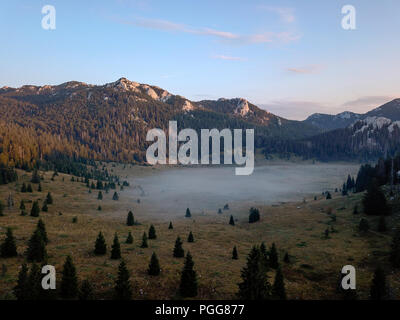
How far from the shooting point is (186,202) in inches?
4481

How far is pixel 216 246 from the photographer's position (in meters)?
48.4

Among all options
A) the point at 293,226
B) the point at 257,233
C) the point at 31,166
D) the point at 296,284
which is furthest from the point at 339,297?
the point at 31,166

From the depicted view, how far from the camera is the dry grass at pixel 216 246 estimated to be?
28.5m

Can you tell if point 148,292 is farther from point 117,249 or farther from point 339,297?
point 339,297

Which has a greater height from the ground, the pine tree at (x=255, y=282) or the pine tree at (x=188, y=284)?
the pine tree at (x=255, y=282)

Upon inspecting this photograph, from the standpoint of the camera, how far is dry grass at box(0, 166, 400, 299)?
28.5 m

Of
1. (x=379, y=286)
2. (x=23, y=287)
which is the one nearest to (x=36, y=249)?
(x=23, y=287)

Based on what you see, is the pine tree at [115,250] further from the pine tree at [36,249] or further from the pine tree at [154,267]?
the pine tree at [36,249]

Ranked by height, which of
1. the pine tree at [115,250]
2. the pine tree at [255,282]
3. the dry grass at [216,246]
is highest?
the pine tree at [255,282]

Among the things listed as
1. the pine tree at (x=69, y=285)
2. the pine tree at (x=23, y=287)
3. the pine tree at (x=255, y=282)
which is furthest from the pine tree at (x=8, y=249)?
the pine tree at (x=255, y=282)

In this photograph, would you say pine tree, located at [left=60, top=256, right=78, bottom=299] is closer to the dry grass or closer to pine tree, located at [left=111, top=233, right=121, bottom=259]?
the dry grass

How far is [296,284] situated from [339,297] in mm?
4910

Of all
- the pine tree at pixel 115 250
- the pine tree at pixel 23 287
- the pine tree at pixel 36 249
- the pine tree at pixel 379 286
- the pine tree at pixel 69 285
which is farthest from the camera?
the pine tree at pixel 115 250

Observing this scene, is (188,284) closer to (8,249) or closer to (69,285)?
(69,285)
